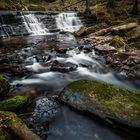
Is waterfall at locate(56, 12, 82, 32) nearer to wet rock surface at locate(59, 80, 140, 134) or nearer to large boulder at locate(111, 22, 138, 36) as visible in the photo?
large boulder at locate(111, 22, 138, 36)

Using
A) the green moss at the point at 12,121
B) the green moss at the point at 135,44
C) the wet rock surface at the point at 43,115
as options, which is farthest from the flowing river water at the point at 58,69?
the green moss at the point at 135,44

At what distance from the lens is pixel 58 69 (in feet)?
31.2

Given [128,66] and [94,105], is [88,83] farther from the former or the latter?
[128,66]

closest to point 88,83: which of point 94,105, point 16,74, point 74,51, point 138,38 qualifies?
point 94,105

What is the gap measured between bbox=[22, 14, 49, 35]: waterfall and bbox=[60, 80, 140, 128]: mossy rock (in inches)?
594

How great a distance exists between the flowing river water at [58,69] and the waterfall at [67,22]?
1612mm

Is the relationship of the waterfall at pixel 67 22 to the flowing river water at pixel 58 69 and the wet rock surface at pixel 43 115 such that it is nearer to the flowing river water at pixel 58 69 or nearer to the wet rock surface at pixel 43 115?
the flowing river water at pixel 58 69

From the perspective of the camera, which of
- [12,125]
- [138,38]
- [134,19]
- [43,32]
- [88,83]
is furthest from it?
[43,32]

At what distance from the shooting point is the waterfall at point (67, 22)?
23.7 meters

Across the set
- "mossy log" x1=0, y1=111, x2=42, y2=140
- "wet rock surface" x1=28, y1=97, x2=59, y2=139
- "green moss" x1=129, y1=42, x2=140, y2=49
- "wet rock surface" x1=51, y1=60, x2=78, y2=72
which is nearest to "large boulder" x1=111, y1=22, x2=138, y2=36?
"green moss" x1=129, y1=42, x2=140, y2=49

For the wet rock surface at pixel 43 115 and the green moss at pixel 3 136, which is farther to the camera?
the wet rock surface at pixel 43 115

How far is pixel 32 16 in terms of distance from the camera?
22703 mm

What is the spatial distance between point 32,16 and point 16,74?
48.9ft

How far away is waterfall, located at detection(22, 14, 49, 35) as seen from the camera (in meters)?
20.9
